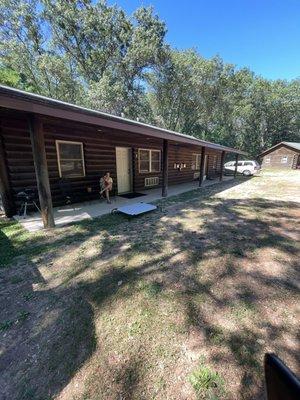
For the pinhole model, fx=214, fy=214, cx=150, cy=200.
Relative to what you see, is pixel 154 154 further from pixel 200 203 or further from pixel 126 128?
pixel 126 128

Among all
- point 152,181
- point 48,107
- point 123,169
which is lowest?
point 152,181

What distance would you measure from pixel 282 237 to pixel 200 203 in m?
3.62

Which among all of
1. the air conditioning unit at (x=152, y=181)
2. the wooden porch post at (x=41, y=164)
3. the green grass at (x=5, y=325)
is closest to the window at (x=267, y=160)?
the air conditioning unit at (x=152, y=181)

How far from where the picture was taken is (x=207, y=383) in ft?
5.86

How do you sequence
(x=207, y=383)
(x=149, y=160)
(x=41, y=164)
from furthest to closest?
1. (x=149, y=160)
2. (x=41, y=164)
3. (x=207, y=383)

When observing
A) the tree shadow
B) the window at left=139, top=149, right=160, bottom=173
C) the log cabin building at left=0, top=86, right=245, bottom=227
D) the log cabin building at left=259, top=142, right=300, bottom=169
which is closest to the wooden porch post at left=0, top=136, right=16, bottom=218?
the log cabin building at left=0, top=86, right=245, bottom=227

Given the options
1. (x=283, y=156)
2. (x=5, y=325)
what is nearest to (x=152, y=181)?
(x=5, y=325)

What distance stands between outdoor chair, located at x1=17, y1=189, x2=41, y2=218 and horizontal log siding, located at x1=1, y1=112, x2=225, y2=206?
282 millimetres

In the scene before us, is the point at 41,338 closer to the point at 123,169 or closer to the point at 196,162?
the point at 123,169

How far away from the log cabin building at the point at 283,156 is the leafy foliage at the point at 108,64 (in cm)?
897

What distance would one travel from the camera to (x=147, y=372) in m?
1.90

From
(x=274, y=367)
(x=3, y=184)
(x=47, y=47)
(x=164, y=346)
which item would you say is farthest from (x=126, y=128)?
(x=47, y=47)

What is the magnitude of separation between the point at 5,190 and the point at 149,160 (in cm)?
672

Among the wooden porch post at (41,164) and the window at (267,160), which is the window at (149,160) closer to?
the wooden porch post at (41,164)
